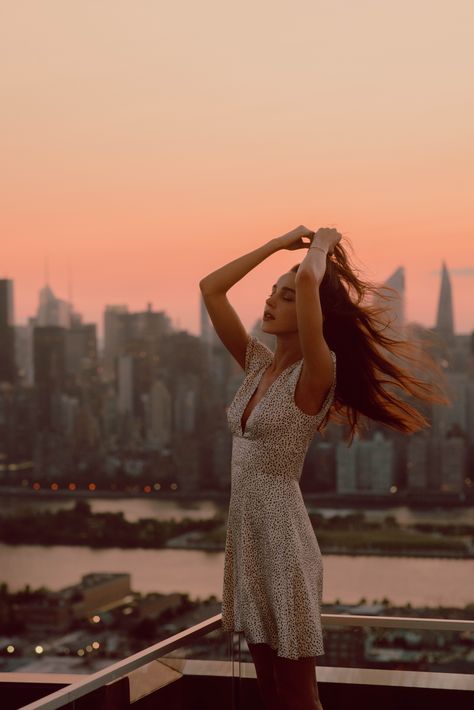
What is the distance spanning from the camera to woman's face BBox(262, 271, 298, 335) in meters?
1.94

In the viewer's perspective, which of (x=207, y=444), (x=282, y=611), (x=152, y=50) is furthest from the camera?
(x=207, y=444)

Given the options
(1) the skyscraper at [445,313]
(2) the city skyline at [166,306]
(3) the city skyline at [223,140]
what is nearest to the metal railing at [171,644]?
(3) the city skyline at [223,140]

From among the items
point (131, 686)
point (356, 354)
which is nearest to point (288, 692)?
point (131, 686)

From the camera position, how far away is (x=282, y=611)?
6.01ft

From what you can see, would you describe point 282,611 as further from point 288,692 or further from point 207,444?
point 207,444

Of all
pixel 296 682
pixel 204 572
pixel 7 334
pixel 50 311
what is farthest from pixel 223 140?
pixel 296 682

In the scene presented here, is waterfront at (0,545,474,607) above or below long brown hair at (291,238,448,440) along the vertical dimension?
below

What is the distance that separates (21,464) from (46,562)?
2.30 m

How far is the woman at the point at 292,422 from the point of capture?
6.03ft

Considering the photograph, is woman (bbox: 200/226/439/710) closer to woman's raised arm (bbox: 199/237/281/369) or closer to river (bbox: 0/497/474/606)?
woman's raised arm (bbox: 199/237/281/369)

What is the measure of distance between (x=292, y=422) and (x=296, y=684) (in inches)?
17.8

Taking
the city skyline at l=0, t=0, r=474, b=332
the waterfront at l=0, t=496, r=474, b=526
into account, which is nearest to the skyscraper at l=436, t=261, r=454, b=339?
the city skyline at l=0, t=0, r=474, b=332

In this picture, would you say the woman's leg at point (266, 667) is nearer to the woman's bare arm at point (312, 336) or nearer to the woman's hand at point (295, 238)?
the woman's bare arm at point (312, 336)

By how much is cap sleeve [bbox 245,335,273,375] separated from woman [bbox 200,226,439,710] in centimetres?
4
